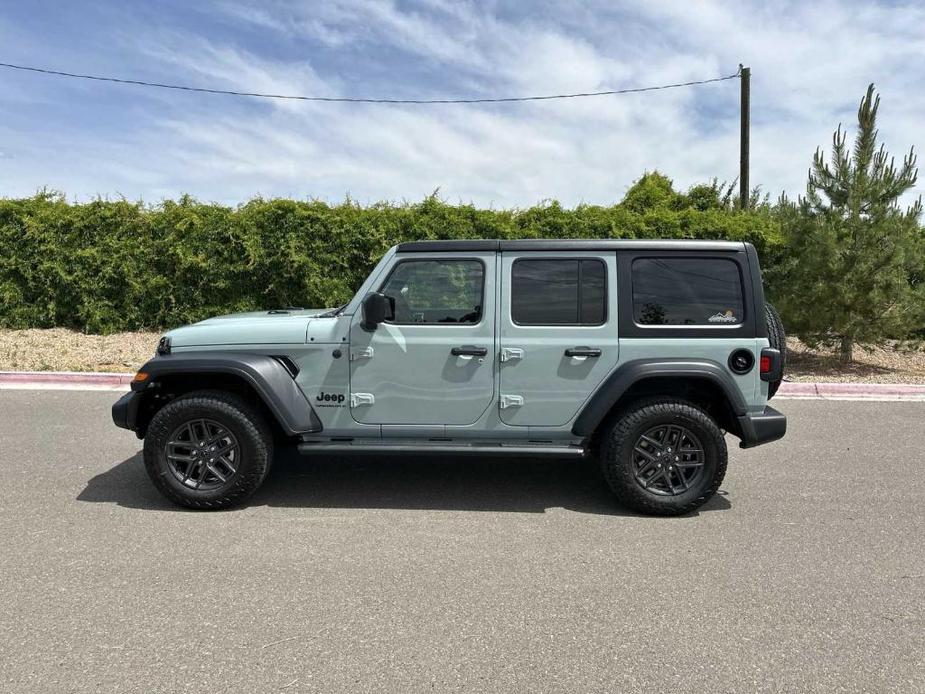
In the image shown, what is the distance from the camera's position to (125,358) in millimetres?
10719

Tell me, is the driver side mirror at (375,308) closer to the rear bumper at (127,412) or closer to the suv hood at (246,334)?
the suv hood at (246,334)

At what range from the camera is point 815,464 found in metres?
Answer: 5.62

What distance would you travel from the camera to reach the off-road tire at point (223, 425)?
4297 millimetres

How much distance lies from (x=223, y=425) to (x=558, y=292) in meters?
2.28

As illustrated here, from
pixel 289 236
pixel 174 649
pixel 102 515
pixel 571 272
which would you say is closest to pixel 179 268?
pixel 289 236

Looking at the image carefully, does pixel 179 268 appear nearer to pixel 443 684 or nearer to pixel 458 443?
pixel 458 443

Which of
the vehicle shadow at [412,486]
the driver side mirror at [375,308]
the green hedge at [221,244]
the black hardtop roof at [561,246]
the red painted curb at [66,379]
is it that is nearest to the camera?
the driver side mirror at [375,308]

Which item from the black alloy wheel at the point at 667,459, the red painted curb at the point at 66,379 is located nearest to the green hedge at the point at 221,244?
the red painted curb at the point at 66,379

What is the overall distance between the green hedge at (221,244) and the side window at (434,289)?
7.44 meters

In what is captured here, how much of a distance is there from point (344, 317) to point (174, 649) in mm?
2219

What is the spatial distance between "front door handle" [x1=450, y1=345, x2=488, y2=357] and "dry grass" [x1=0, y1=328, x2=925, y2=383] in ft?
23.1

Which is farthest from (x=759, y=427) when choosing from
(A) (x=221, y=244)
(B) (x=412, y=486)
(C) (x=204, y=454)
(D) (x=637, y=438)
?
(A) (x=221, y=244)

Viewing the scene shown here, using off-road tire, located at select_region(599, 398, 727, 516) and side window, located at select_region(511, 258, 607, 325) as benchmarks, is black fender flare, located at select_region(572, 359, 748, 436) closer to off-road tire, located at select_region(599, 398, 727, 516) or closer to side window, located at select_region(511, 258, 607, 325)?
off-road tire, located at select_region(599, 398, 727, 516)

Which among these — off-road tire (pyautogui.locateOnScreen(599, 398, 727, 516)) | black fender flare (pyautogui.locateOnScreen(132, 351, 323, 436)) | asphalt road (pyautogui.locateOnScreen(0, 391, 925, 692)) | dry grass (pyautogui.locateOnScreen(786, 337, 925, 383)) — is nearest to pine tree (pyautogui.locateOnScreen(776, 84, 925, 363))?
dry grass (pyautogui.locateOnScreen(786, 337, 925, 383))
